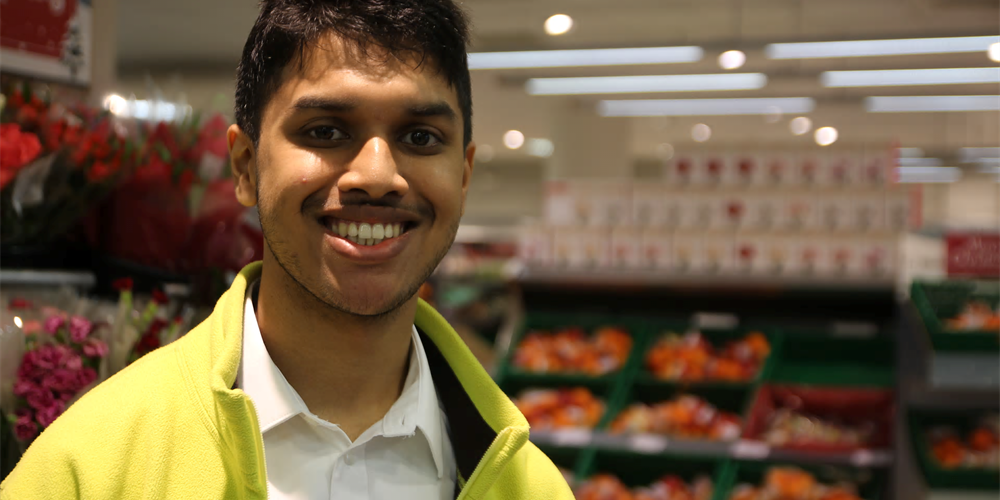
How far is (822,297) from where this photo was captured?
439 centimetres

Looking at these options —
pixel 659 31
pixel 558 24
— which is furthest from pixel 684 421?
pixel 659 31

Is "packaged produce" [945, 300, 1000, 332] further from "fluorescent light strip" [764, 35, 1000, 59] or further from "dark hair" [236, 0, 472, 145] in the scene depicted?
"dark hair" [236, 0, 472, 145]

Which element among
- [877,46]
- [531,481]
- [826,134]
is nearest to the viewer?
[531,481]

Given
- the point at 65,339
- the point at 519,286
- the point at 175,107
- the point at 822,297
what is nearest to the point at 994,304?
the point at 822,297

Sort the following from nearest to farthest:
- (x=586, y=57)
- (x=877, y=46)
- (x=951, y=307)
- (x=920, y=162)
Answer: (x=951, y=307) < (x=877, y=46) < (x=586, y=57) < (x=920, y=162)

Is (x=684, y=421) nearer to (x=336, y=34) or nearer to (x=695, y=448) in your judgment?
(x=695, y=448)

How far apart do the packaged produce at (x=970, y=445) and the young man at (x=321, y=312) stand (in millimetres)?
3252

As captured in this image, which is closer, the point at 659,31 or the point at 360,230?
the point at 360,230

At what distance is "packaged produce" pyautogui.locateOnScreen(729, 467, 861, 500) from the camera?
13.3 feet

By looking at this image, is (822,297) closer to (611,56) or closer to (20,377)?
(611,56)

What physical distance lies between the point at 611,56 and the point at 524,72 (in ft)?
4.88

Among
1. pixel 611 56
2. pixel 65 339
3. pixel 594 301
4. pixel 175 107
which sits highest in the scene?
pixel 611 56

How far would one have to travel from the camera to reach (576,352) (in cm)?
474

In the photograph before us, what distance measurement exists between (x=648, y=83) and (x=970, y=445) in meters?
4.68
